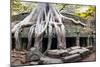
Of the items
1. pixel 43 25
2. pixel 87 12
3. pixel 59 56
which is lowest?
pixel 59 56

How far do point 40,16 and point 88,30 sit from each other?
0.59 meters

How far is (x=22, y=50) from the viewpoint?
1.96 m

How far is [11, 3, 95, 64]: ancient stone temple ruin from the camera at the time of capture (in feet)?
6.45

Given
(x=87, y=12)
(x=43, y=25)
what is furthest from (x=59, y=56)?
(x=87, y=12)

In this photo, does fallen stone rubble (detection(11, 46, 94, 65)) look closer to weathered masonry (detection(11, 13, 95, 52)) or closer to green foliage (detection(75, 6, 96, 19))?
weathered masonry (detection(11, 13, 95, 52))

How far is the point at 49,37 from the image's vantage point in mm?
2049

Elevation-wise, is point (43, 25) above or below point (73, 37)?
above

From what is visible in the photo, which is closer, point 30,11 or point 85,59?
point 30,11

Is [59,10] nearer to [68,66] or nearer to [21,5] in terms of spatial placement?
[21,5]

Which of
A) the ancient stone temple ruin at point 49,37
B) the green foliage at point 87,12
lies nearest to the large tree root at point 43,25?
the ancient stone temple ruin at point 49,37

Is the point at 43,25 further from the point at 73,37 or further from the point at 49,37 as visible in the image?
the point at 73,37

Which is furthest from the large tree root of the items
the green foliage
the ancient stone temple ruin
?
the green foliage

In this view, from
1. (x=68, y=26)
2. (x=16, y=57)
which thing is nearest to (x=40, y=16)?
(x=68, y=26)

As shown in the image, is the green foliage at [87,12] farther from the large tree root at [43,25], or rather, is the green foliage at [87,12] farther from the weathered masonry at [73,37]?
the large tree root at [43,25]
